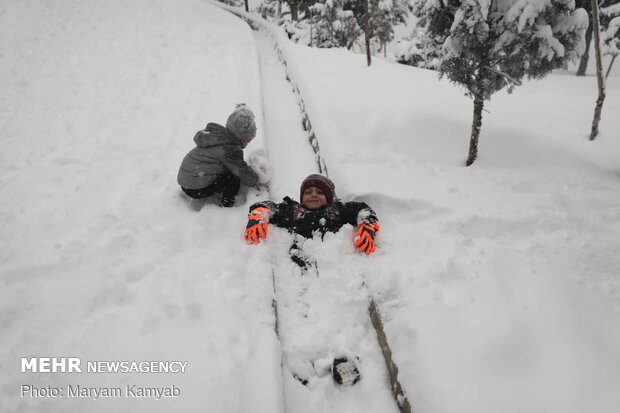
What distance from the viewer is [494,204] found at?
4.10 meters

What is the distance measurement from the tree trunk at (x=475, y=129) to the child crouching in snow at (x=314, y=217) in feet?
7.62

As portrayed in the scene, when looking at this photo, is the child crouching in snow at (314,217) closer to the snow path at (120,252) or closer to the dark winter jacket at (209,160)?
the snow path at (120,252)

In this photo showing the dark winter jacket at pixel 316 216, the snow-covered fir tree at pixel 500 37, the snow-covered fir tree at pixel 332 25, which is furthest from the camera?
the snow-covered fir tree at pixel 332 25

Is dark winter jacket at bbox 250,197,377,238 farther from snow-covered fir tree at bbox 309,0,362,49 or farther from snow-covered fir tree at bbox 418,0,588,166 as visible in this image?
snow-covered fir tree at bbox 309,0,362,49

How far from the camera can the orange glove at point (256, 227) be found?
369 cm

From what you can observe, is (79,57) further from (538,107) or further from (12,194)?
(538,107)

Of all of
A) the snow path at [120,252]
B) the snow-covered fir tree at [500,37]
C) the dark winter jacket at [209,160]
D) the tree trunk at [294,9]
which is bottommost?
the snow path at [120,252]

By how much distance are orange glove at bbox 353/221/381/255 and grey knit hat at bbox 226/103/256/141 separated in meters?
1.95

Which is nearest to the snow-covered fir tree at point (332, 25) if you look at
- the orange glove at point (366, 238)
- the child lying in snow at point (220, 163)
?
the child lying in snow at point (220, 163)

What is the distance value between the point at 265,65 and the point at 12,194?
363 inches

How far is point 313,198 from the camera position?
13.3 feet

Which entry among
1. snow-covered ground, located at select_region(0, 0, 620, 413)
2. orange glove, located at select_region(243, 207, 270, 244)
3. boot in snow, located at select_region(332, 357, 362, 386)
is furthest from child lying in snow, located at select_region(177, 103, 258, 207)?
boot in snow, located at select_region(332, 357, 362, 386)

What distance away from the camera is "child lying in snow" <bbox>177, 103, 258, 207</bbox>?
164 inches

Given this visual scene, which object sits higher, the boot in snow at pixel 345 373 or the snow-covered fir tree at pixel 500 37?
the snow-covered fir tree at pixel 500 37
